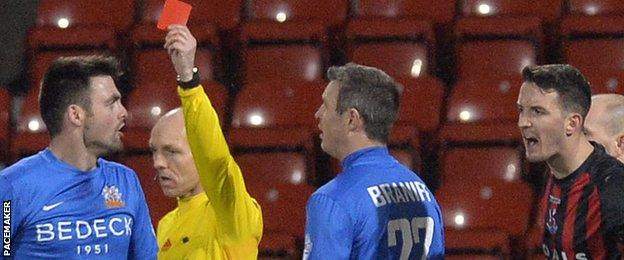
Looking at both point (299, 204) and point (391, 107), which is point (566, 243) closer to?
point (391, 107)

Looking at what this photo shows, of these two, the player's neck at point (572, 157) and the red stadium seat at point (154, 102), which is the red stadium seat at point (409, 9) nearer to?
the red stadium seat at point (154, 102)

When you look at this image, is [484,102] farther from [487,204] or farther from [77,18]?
[77,18]

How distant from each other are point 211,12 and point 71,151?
4.55 metres

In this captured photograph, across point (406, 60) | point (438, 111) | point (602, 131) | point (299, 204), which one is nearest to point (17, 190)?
point (602, 131)

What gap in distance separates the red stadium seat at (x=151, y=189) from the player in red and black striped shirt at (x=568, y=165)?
9.43 ft

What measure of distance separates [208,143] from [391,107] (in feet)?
1.87

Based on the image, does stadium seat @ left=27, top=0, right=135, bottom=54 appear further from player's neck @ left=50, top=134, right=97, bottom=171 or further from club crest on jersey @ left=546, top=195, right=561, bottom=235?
club crest on jersey @ left=546, top=195, right=561, bottom=235

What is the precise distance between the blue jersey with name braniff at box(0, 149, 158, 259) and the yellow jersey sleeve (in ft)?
0.94

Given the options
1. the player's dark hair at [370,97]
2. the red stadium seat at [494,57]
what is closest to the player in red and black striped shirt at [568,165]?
the player's dark hair at [370,97]

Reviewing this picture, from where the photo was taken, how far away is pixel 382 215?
14.4 ft

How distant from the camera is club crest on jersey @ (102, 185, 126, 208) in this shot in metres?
4.84

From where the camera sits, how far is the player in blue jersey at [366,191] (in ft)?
14.3

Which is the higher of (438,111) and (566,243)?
(438,111)

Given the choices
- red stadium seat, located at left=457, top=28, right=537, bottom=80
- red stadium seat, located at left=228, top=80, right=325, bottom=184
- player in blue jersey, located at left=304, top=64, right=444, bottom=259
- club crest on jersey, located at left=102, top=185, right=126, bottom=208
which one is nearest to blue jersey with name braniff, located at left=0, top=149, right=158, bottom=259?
club crest on jersey, located at left=102, top=185, right=126, bottom=208
